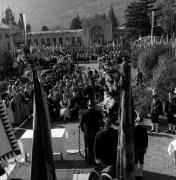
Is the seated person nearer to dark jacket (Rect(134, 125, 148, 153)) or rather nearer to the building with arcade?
dark jacket (Rect(134, 125, 148, 153))

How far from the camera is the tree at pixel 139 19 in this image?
68.9 meters

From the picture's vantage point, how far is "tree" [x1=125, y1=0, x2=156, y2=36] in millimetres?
68875

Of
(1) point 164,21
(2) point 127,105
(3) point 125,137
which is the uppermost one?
(1) point 164,21

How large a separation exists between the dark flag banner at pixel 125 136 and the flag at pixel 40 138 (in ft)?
4.46

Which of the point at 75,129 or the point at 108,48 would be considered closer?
the point at 75,129

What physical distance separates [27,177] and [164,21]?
4168 centimetres

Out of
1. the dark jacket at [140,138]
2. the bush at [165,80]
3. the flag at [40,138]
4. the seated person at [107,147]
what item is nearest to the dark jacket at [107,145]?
the seated person at [107,147]

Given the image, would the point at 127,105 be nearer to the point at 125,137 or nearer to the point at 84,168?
the point at 125,137

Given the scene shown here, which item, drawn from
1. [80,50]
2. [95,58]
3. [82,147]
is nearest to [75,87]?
[82,147]

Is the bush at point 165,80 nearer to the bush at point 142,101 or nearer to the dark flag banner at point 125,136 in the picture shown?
the bush at point 142,101

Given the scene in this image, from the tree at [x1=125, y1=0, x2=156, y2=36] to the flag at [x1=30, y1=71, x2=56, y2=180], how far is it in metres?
65.1

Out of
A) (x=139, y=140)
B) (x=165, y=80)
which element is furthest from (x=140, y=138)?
(x=165, y=80)

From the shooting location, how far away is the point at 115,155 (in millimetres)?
6652

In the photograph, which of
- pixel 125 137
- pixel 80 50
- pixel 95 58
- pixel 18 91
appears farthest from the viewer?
pixel 80 50
